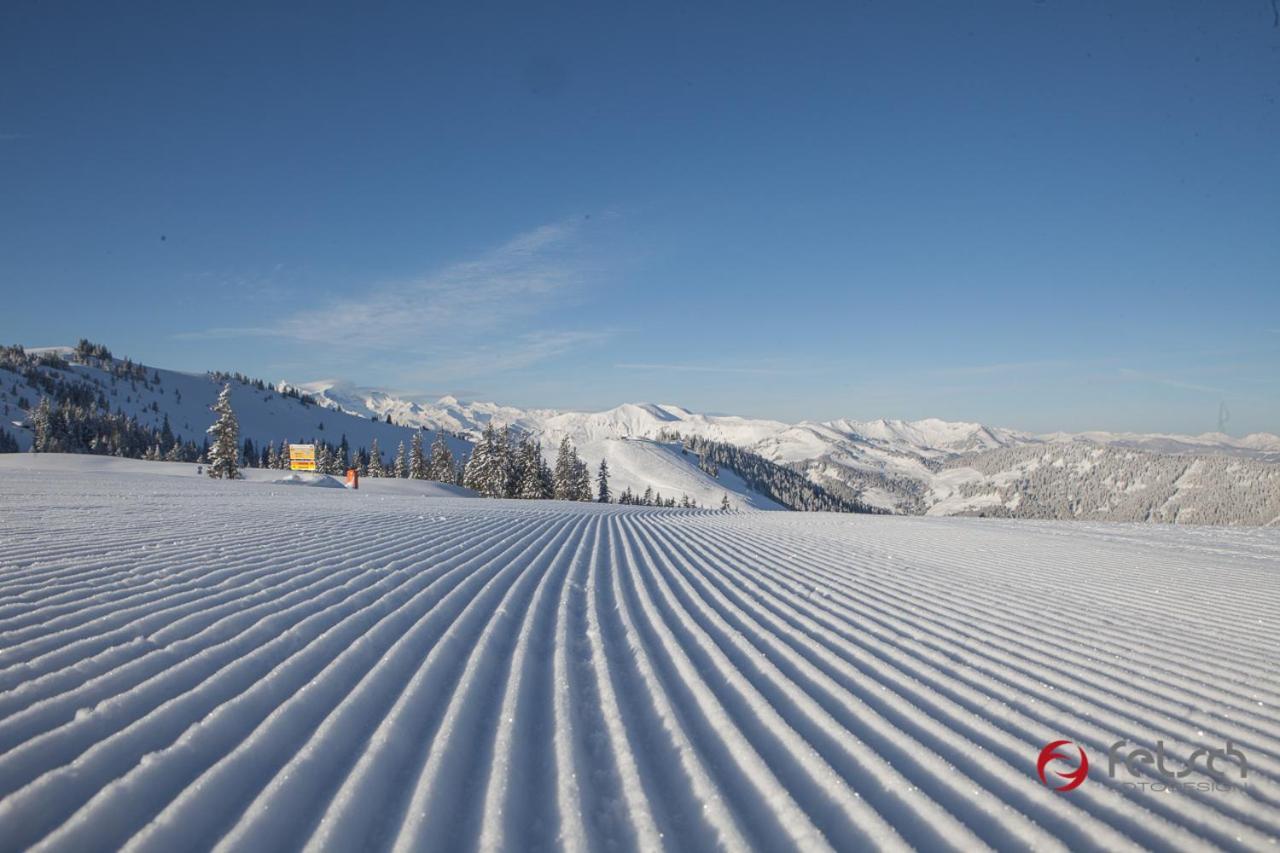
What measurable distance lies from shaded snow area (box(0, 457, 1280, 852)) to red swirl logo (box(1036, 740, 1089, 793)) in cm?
4

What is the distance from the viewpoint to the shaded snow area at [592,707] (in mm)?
2400

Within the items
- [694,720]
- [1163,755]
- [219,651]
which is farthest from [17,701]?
[1163,755]

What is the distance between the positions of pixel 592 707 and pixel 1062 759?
2751mm

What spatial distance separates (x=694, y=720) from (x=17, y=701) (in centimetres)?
379

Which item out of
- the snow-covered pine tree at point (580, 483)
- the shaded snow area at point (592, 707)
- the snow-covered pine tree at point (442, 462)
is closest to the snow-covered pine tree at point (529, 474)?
the snow-covered pine tree at point (580, 483)

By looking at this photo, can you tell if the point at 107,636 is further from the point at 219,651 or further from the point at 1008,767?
the point at 1008,767

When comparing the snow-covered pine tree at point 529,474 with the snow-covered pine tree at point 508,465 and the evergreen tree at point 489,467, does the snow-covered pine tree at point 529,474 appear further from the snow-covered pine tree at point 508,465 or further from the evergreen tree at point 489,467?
the evergreen tree at point 489,467

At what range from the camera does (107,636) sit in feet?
13.8

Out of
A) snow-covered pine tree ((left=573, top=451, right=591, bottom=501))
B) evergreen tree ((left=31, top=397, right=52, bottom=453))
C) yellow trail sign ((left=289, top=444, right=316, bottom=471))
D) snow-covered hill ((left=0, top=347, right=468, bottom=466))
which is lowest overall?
snow-covered pine tree ((left=573, top=451, right=591, bottom=501))

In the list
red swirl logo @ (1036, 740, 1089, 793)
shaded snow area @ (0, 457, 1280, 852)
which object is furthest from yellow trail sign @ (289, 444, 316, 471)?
red swirl logo @ (1036, 740, 1089, 793)

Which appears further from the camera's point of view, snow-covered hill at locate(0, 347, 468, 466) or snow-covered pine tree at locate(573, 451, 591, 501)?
snow-covered hill at locate(0, 347, 468, 466)

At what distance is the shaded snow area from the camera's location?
240cm

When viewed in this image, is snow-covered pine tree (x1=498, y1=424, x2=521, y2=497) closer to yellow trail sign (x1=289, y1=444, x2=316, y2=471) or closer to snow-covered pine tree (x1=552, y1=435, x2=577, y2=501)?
snow-covered pine tree (x1=552, y1=435, x2=577, y2=501)

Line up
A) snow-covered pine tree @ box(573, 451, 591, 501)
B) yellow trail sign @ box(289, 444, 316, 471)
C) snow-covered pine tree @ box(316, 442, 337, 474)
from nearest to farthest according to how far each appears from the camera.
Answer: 1. yellow trail sign @ box(289, 444, 316, 471)
2. snow-covered pine tree @ box(573, 451, 591, 501)
3. snow-covered pine tree @ box(316, 442, 337, 474)
